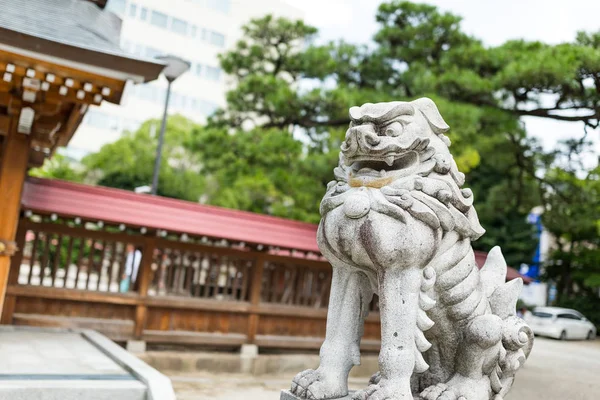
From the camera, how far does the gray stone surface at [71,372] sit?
14.0ft

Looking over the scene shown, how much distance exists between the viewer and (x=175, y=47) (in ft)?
117

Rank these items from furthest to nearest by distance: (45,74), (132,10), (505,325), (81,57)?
(132,10) < (45,74) < (81,57) < (505,325)

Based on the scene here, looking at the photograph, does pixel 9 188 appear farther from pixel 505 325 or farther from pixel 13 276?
pixel 505 325

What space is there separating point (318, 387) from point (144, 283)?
238 inches

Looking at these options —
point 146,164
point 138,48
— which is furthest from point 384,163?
point 138,48

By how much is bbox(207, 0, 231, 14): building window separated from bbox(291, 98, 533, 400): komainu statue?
36.9 meters

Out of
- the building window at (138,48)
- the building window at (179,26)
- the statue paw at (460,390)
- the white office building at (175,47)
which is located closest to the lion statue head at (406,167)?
the statue paw at (460,390)

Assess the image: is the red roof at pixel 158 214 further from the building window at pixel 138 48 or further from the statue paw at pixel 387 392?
the building window at pixel 138 48

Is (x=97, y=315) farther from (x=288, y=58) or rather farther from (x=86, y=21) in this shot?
(x=288, y=58)

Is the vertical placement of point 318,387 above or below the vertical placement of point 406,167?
below

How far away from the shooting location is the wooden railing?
7871 mm

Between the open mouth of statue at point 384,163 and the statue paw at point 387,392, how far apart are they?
3.80ft

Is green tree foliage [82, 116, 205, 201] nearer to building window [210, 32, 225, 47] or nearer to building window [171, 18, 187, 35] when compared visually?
building window [171, 18, 187, 35]

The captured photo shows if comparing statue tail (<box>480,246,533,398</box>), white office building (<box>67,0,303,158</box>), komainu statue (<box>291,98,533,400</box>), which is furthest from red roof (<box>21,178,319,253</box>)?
white office building (<box>67,0,303,158</box>)
